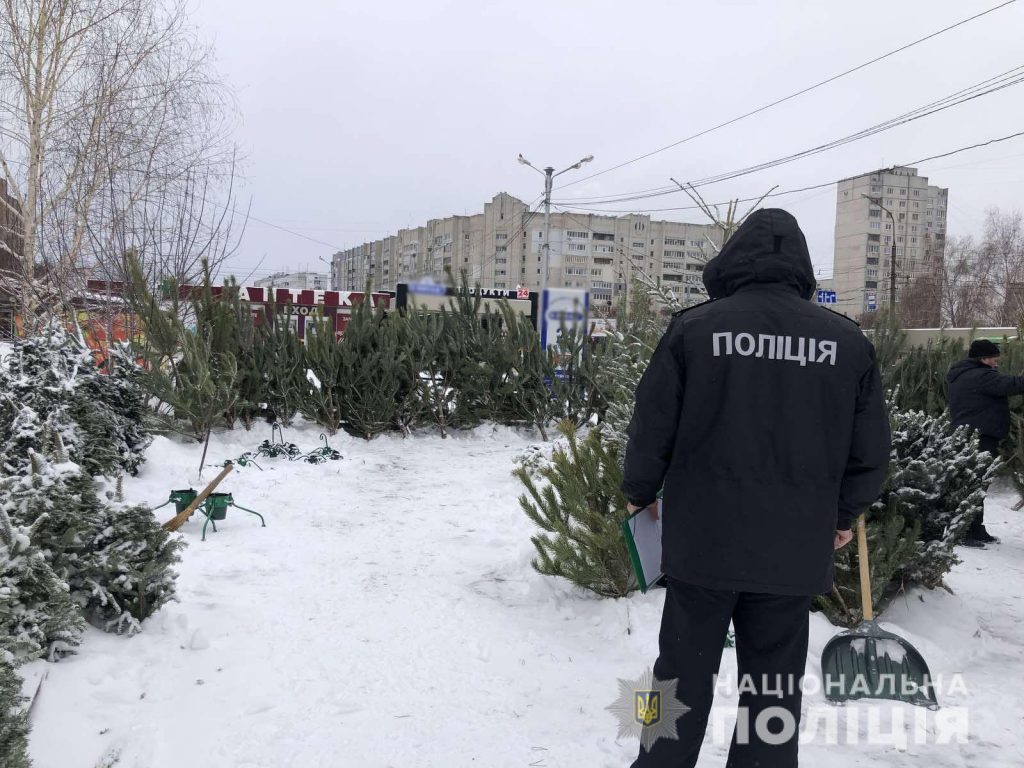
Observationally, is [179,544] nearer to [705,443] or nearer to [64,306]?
[705,443]

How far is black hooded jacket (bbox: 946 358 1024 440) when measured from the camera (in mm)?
6199

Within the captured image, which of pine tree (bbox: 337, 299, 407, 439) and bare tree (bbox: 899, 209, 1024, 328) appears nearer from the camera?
pine tree (bbox: 337, 299, 407, 439)

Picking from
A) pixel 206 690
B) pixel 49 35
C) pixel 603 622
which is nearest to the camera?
pixel 206 690

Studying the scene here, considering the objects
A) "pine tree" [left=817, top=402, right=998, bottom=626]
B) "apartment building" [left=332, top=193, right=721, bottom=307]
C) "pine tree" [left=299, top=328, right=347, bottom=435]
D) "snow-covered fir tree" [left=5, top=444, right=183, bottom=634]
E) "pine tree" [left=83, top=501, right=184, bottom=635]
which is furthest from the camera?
"apartment building" [left=332, top=193, right=721, bottom=307]

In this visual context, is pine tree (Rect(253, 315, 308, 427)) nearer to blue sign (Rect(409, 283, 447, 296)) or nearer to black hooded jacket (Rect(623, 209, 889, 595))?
blue sign (Rect(409, 283, 447, 296))

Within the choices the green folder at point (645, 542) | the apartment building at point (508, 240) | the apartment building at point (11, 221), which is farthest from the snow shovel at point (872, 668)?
the apartment building at point (508, 240)

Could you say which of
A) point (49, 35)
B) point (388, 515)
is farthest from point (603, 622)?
point (49, 35)

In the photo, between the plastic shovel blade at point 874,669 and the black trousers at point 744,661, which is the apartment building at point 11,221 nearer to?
the black trousers at point 744,661

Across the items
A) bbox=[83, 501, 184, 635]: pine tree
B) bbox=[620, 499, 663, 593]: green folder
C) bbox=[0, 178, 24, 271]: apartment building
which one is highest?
bbox=[0, 178, 24, 271]: apartment building

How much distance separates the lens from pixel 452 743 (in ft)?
9.14

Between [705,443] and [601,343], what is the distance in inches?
373

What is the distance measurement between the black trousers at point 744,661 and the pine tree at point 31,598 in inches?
89.0

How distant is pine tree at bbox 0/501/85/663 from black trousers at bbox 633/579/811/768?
2259mm

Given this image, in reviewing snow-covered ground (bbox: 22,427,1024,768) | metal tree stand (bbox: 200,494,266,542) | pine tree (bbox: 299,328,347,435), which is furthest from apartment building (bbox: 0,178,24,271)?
snow-covered ground (bbox: 22,427,1024,768)
